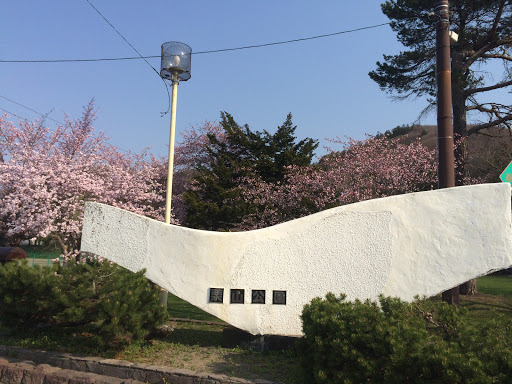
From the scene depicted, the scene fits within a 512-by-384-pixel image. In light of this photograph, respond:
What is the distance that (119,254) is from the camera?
599 cm

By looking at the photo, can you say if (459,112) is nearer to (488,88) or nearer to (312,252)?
(488,88)

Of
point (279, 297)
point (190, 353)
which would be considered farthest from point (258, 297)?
point (190, 353)

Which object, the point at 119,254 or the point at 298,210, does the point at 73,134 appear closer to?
the point at 298,210

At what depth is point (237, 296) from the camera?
5.79 m

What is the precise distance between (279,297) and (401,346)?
2.30 metres

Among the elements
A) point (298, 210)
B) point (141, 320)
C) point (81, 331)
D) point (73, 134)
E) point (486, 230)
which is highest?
point (73, 134)

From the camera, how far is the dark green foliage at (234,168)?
15195 millimetres

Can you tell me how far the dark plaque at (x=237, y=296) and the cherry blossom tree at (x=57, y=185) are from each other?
6144 millimetres

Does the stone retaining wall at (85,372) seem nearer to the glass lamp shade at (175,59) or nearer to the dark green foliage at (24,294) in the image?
the dark green foliage at (24,294)

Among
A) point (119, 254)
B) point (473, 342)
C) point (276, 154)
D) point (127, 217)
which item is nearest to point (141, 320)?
point (119, 254)

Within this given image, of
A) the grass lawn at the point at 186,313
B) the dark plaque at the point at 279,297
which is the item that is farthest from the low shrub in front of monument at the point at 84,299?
the grass lawn at the point at 186,313

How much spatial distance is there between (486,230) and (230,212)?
10.4 m

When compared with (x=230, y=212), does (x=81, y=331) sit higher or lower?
lower

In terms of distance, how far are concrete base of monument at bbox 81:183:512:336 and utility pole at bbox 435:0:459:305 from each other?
4.30 feet
